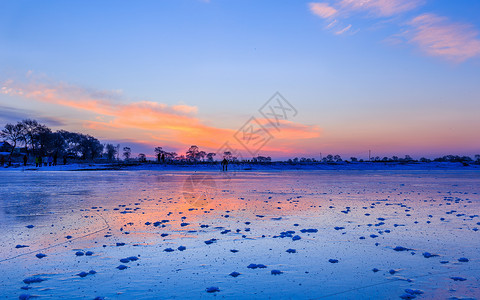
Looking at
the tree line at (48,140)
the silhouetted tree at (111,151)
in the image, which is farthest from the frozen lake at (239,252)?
the silhouetted tree at (111,151)

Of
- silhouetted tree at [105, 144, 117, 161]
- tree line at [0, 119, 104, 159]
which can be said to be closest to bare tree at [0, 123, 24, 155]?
tree line at [0, 119, 104, 159]

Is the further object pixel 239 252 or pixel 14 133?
pixel 14 133

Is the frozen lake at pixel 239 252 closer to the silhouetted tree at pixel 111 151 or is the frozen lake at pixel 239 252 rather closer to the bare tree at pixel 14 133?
the bare tree at pixel 14 133

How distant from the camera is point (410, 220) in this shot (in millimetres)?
10516

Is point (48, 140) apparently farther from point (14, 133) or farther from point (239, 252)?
point (239, 252)

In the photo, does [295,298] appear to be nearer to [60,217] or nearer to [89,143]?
[60,217]

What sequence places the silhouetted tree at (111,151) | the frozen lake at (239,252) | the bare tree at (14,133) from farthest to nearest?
1. the silhouetted tree at (111,151)
2. the bare tree at (14,133)
3. the frozen lake at (239,252)

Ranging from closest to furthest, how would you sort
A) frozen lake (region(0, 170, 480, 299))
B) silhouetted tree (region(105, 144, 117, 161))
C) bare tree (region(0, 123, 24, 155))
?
frozen lake (region(0, 170, 480, 299))
bare tree (region(0, 123, 24, 155))
silhouetted tree (region(105, 144, 117, 161))

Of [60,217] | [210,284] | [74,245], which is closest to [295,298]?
[210,284]

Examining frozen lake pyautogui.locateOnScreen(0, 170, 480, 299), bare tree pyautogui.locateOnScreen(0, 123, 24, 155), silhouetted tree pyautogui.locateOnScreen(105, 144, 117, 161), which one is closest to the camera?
frozen lake pyautogui.locateOnScreen(0, 170, 480, 299)

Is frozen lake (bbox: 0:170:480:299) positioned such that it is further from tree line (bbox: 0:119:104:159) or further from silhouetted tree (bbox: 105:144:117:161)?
silhouetted tree (bbox: 105:144:117:161)

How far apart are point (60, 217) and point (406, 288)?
386 inches

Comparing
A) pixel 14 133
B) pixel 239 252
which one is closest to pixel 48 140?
pixel 14 133

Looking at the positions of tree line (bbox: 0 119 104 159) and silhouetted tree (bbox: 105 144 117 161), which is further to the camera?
silhouetted tree (bbox: 105 144 117 161)
